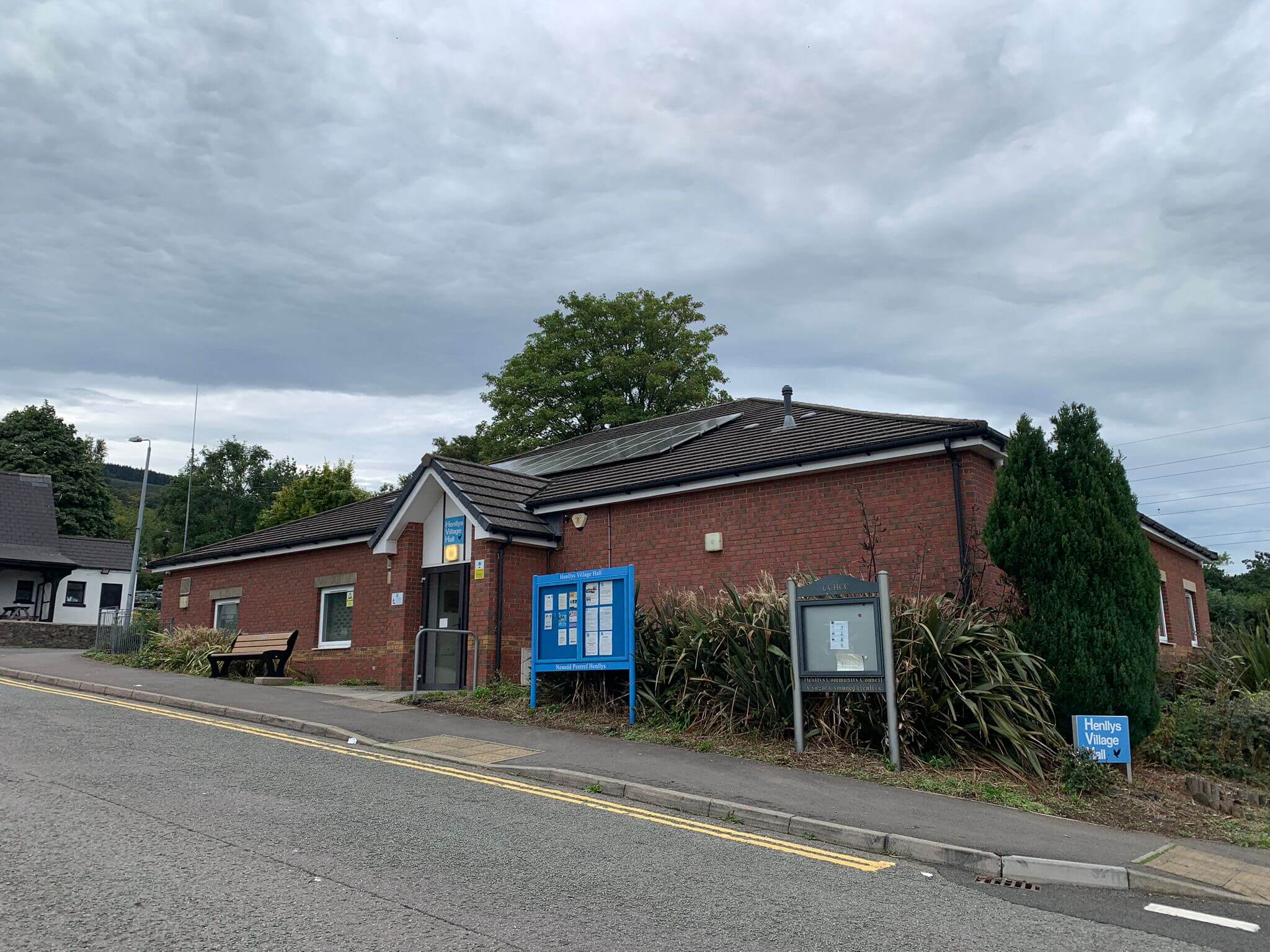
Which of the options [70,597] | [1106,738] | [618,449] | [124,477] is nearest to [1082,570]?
[1106,738]

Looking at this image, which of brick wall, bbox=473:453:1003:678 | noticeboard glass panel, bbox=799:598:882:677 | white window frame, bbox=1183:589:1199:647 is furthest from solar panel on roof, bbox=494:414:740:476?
white window frame, bbox=1183:589:1199:647

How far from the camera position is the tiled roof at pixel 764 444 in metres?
12.9

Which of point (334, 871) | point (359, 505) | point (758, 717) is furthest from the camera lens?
point (359, 505)

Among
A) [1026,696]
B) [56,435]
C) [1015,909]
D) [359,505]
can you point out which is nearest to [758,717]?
[1026,696]

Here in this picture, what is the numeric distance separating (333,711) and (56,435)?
49021 mm

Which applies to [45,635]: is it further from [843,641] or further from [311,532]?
[843,641]

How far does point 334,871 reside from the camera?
5676mm

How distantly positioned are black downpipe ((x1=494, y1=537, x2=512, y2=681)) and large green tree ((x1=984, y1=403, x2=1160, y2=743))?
802 centimetres

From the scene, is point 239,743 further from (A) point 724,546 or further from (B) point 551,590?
(A) point 724,546

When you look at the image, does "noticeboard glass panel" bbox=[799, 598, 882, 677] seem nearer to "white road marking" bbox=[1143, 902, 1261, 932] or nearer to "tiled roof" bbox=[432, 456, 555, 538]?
"white road marking" bbox=[1143, 902, 1261, 932]

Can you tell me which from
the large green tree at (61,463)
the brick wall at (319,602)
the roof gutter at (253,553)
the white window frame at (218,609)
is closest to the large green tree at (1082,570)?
the brick wall at (319,602)

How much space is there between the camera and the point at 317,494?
48031 mm

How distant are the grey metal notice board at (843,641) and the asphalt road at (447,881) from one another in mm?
2779

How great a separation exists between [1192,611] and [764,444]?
14.3 meters
